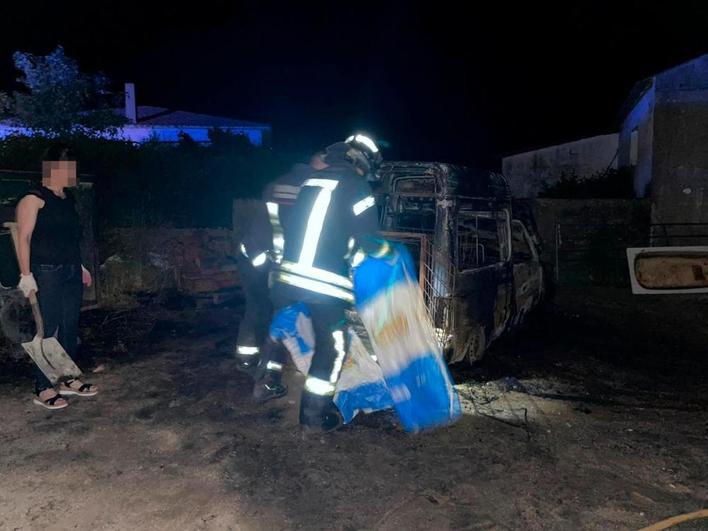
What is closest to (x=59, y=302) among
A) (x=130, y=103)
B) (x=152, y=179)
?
(x=152, y=179)

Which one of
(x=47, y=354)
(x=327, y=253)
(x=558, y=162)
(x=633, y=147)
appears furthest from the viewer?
(x=558, y=162)

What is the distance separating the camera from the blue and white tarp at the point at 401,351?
12.2 ft

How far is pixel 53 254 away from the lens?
4043 millimetres

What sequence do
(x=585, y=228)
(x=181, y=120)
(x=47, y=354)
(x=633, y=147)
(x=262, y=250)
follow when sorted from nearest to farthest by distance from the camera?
(x=47, y=354) → (x=262, y=250) → (x=585, y=228) → (x=633, y=147) → (x=181, y=120)

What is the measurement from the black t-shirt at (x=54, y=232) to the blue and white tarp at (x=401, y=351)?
1926mm

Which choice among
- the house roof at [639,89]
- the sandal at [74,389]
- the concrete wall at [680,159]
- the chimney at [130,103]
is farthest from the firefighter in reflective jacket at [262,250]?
the chimney at [130,103]

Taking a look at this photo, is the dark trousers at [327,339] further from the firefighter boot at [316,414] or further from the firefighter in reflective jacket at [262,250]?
the firefighter in reflective jacket at [262,250]

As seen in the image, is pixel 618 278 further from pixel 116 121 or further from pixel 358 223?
pixel 116 121

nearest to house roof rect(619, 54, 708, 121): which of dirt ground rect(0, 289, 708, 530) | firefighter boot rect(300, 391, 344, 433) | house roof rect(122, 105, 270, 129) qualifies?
dirt ground rect(0, 289, 708, 530)

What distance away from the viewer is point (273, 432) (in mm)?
3729

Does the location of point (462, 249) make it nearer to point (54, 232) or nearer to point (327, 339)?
point (327, 339)

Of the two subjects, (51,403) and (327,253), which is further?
(51,403)

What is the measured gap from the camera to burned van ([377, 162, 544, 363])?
14.9 feet

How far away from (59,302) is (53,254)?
0.40 meters
